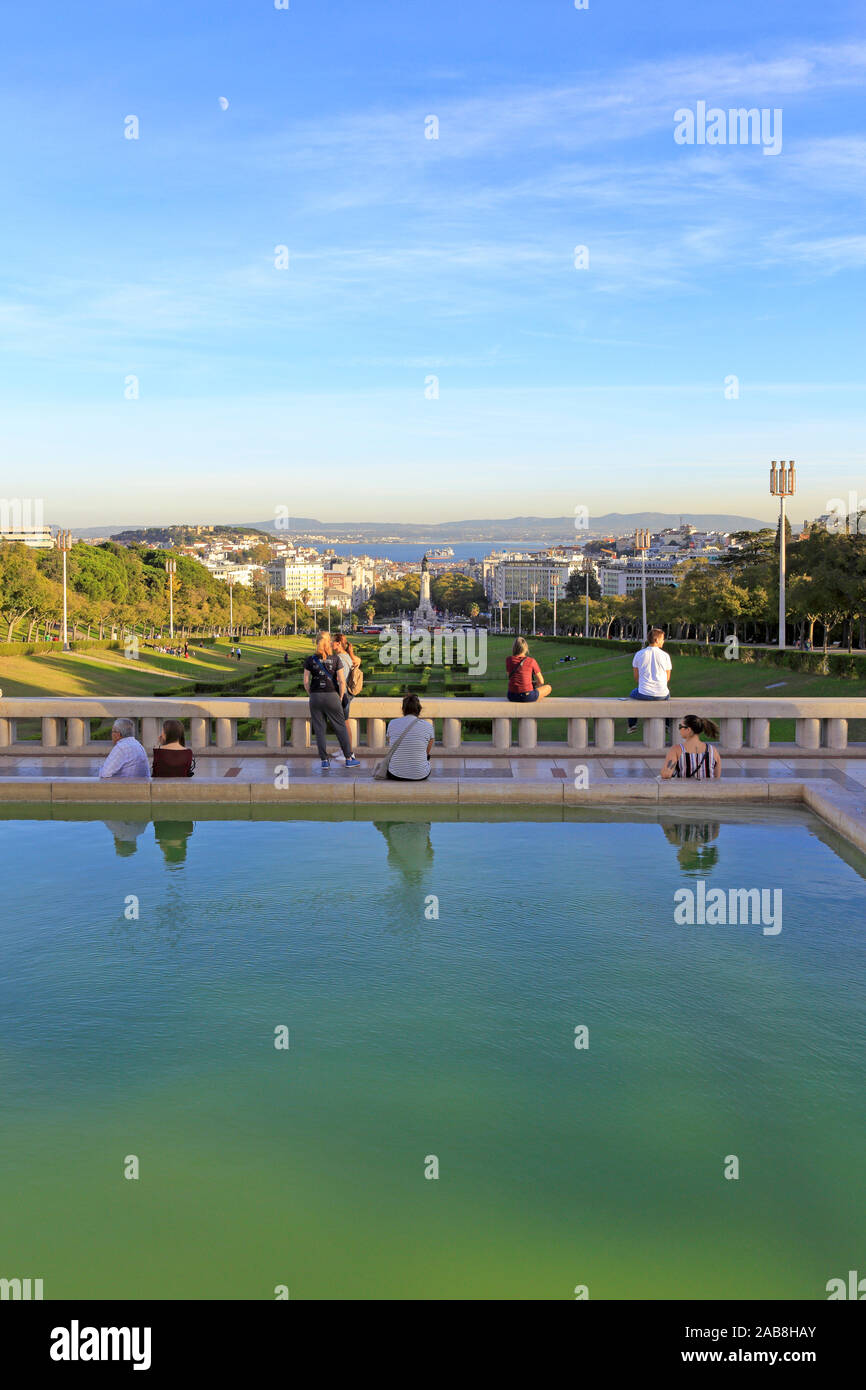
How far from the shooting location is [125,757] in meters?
12.0

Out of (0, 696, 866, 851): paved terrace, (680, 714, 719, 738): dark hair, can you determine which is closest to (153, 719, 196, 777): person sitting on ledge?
(0, 696, 866, 851): paved terrace

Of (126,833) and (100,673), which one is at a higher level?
(126,833)

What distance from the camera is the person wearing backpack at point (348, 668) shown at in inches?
523

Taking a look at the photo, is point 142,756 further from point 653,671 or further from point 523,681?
point 653,671

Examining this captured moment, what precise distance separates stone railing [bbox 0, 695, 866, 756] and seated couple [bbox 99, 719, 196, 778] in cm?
163

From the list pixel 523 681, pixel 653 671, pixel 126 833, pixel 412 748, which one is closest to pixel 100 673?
pixel 523 681

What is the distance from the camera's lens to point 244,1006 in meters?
6.88

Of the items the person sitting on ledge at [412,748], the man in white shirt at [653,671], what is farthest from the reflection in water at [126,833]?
the man in white shirt at [653,671]

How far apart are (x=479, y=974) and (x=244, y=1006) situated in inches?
61.4

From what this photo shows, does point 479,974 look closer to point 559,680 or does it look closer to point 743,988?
point 743,988

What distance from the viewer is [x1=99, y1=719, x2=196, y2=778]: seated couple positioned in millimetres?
12016

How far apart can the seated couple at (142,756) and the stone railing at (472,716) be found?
5.33 ft

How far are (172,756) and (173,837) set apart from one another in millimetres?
1327

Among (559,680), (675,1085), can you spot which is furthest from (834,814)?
(559,680)
